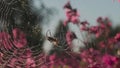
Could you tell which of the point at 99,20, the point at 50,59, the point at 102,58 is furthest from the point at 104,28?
the point at 102,58

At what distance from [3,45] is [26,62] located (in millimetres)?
399

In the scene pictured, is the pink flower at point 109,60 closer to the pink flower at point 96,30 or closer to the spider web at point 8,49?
the spider web at point 8,49

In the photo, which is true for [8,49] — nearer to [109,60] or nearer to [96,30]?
[109,60]

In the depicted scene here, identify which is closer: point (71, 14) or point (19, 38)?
point (19, 38)

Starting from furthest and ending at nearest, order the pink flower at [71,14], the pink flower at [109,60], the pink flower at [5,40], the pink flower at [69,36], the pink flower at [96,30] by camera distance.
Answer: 1. the pink flower at [96,30]
2. the pink flower at [71,14]
3. the pink flower at [69,36]
4. the pink flower at [109,60]
5. the pink flower at [5,40]

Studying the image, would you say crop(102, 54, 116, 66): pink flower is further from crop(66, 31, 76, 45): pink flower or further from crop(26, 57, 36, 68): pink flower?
crop(26, 57, 36, 68): pink flower

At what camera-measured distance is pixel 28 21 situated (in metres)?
2.69

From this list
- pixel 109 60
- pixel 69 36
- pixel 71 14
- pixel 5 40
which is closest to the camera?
pixel 5 40

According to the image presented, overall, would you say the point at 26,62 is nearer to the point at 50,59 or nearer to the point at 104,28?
the point at 50,59

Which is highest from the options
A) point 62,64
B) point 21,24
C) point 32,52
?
point 21,24

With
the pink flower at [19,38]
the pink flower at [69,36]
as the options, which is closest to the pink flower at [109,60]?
the pink flower at [69,36]

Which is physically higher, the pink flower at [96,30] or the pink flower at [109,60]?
the pink flower at [96,30]

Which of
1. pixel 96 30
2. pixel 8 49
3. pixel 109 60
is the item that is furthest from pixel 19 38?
pixel 96 30

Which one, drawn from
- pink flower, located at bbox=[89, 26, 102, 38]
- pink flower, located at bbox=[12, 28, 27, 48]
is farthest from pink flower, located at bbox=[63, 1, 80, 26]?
pink flower, located at bbox=[12, 28, 27, 48]
